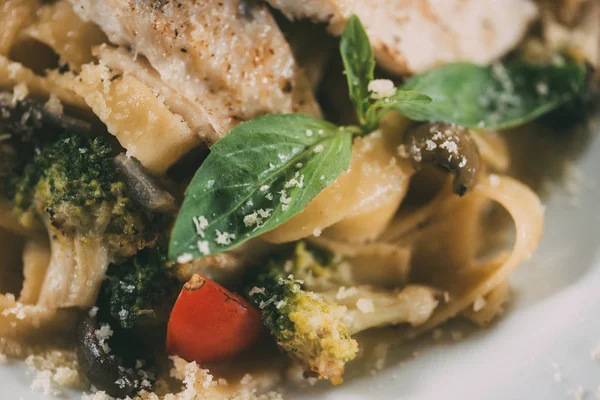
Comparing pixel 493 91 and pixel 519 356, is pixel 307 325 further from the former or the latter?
pixel 493 91

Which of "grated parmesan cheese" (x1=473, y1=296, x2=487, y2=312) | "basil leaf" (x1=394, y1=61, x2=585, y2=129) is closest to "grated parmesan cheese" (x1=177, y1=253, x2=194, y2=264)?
"basil leaf" (x1=394, y1=61, x2=585, y2=129)

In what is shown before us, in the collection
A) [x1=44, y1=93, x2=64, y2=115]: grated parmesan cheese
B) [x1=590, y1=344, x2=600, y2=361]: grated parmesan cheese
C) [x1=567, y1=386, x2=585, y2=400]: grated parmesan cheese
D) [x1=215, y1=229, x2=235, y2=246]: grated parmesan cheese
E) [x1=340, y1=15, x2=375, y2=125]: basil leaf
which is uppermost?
[x1=44, y1=93, x2=64, y2=115]: grated parmesan cheese

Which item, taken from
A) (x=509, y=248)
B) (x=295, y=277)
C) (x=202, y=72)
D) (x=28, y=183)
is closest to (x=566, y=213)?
(x=509, y=248)

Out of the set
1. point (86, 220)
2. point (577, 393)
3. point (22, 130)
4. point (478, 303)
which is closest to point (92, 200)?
point (86, 220)

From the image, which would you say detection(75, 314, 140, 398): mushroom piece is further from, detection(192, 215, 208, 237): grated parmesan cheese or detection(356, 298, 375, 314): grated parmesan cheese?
detection(356, 298, 375, 314): grated parmesan cheese

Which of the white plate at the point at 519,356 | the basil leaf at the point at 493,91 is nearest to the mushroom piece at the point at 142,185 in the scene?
the white plate at the point at 519,356

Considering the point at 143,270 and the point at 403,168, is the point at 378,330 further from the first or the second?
the point at 143,270
